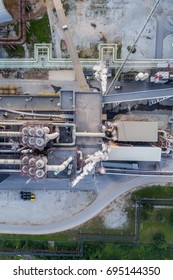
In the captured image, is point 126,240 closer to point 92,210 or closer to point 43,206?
point 92,210

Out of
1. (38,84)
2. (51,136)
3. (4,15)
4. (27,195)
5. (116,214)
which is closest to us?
(51,136)

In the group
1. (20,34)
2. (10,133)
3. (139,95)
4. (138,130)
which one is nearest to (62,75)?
(20,34)

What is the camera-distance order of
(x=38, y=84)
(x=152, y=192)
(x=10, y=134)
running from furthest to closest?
(x=152, y=192)
(x=38, y=84)
(x=10, y=134)

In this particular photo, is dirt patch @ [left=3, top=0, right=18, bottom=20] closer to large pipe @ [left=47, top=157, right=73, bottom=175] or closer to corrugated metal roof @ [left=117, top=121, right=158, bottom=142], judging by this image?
corrugated metal roof @ [left=117, top=121, right=158, bottom=142]

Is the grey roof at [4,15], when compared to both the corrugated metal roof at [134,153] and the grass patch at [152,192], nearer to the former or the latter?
the corrugated metal roof at [134,153]

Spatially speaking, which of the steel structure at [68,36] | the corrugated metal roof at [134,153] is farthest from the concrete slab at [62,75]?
the corrugated metal roof at [134,153]

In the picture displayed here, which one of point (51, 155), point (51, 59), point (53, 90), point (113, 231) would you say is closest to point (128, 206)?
point (113, 231)
